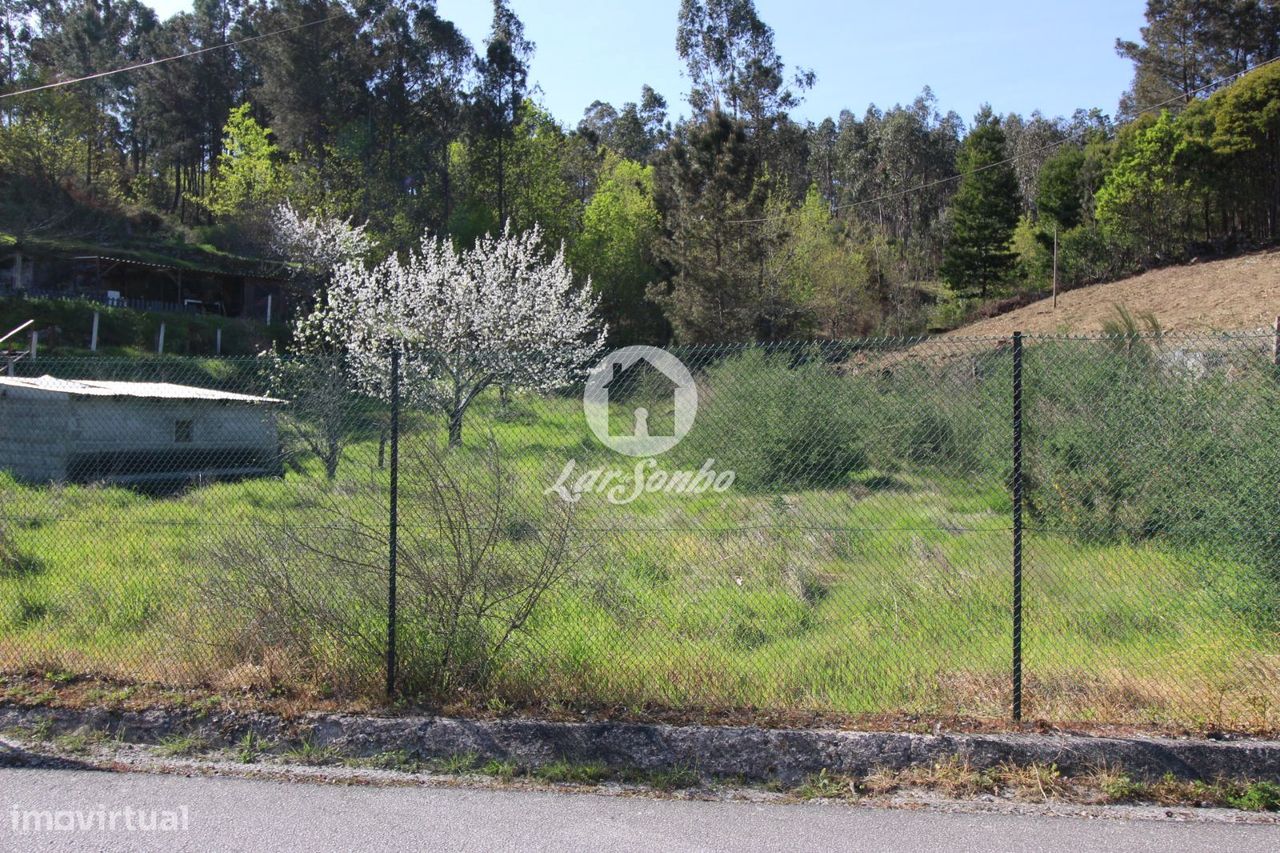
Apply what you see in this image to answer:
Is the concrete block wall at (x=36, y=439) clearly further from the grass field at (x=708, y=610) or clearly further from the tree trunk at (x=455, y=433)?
the tree trunk at (x=455, y=433)

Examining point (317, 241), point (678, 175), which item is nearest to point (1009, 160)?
point (678, 175)

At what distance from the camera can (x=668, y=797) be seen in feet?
14.8

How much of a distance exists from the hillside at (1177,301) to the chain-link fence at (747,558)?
21503mm

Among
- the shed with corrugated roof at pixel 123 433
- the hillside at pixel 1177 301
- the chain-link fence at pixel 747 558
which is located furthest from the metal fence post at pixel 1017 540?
the hillside at pixel 1177 301

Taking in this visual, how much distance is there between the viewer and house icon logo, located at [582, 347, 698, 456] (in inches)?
244

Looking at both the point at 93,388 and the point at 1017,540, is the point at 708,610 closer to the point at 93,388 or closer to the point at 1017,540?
the point at 1017,540

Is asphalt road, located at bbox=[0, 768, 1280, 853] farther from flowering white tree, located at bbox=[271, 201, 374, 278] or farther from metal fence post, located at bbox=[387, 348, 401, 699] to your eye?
flowering white tree, located at bbox=[271, 201, 374, 278]

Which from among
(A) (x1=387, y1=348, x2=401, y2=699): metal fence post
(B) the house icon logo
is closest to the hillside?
(B) the house icon logo

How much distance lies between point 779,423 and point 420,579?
Answer: 3016 mm

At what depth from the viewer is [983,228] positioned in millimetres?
42406

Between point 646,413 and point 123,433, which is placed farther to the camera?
point 123,433

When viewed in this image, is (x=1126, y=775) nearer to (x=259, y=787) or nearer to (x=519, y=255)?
(x=259, y=787)

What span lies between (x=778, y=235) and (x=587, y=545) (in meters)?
29.0

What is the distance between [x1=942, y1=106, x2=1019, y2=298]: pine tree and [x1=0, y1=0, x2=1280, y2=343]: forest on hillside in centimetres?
11
